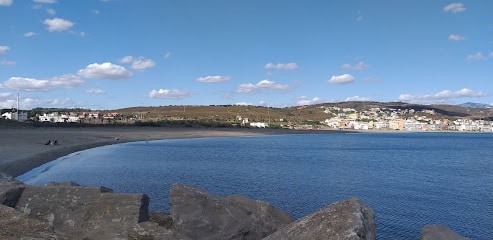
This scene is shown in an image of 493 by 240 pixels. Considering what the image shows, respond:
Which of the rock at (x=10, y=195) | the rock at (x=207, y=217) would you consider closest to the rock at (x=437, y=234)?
the rock at (x=207, y=217)

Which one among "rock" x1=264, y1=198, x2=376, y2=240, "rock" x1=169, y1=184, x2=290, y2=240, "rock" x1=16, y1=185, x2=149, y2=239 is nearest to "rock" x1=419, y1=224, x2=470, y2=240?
"rock" x1=264, y1=198, x2=376, y2=240

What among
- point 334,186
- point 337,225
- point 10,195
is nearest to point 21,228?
point 10,195

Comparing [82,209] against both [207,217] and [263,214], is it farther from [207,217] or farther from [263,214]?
[263,214]

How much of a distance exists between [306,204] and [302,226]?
21.5 metres

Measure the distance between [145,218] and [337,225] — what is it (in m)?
4.67

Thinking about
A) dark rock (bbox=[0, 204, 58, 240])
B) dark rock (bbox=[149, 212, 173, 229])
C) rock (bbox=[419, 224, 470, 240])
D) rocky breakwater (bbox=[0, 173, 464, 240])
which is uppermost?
dark rock (bbox=[0, 204, 58, 240])

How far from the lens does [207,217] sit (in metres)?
12.0

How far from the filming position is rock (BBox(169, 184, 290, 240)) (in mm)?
11773

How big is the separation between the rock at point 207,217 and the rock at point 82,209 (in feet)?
4.41

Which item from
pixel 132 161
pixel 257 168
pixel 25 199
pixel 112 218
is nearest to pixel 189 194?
pixel 112 218

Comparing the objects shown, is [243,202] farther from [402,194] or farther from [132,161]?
[132,161]

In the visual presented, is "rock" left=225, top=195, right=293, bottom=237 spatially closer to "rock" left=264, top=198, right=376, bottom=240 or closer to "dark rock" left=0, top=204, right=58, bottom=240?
"rock" left=264, top=198, right=376, bottom=240

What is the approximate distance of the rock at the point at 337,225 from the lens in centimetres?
808

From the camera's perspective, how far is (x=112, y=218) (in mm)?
10211
